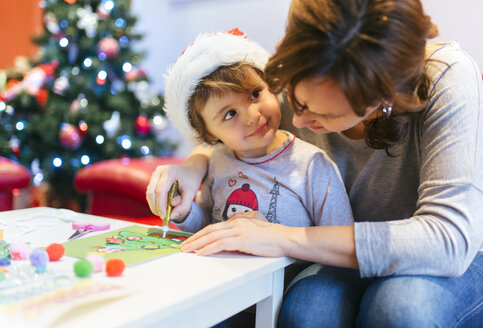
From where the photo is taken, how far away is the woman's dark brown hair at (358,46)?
29.2 inches

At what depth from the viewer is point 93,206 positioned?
6.63 feet

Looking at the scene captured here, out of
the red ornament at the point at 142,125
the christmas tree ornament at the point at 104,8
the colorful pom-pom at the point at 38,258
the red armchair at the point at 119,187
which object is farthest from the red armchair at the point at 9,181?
the colorful pom-pom at the point at 38,258

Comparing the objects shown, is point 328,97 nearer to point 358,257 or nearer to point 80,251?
point 358,257

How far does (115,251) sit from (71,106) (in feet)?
6.66

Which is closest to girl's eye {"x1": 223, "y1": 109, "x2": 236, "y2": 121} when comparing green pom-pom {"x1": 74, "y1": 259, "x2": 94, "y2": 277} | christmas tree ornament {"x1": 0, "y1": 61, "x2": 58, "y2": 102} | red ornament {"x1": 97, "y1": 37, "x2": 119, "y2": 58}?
green pom-pom {"x1": 74, "y1": 259, "x2": 94, "y2": 277}

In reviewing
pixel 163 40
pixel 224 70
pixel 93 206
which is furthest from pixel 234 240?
pixel 163 40

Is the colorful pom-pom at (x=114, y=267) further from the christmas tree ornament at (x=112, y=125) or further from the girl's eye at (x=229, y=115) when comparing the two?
the christmas tree ornament at (x=112, y=125)

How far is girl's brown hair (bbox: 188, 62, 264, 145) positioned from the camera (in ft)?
3.30

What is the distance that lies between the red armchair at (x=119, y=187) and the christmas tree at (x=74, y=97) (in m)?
0.67

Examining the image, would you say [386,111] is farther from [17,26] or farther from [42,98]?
[17,26]

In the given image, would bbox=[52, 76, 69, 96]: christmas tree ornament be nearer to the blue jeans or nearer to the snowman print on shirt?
the snowman print on shirt

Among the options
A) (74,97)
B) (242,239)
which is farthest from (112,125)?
(242,239)

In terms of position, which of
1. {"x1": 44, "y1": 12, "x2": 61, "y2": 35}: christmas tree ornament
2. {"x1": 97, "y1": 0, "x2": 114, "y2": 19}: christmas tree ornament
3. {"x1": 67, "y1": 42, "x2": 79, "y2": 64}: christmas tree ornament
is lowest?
{"x1": 67, "y1": 42, "x2": 79, "y2": 64}: christmas tree ornament

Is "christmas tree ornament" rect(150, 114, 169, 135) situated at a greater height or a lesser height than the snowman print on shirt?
lesser
